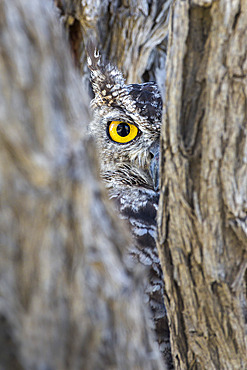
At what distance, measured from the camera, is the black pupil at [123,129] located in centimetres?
220

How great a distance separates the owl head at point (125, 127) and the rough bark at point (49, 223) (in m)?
1.38

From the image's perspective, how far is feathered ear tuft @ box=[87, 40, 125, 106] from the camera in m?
2.20

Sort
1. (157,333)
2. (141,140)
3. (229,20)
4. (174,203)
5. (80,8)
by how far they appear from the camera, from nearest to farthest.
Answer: (229,20) < (174,203) < (157,333) < (141,140) < (80,8)

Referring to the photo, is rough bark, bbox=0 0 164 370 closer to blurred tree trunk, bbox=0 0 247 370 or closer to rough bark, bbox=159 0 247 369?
blurred tree trunk, bbox=0 0 247 370

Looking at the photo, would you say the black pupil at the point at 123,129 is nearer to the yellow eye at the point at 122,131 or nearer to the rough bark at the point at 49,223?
the yellow eye at the point at 122,131

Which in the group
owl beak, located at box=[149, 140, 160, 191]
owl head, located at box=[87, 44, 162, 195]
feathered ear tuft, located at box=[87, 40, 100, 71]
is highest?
feathered ear tuft, located at box=[87, 40, 100, 71]

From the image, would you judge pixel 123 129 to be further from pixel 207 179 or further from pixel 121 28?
pixel 121 28

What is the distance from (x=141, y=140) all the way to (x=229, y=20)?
125 cm

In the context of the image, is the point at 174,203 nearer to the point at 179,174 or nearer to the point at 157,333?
the point at 179,174

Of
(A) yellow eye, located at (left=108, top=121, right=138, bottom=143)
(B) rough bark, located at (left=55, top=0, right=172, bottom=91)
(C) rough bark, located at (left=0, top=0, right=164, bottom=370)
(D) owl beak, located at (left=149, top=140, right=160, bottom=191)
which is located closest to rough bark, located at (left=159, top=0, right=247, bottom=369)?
(C) rough bark, located at (left=0, top=0, right=164, bottom=370)

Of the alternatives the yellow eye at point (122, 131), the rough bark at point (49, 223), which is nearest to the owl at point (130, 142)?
the yellow eye at point (122, 131)

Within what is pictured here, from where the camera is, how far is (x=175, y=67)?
3.18 feet

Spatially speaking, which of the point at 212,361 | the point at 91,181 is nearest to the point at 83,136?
the point at 91,181

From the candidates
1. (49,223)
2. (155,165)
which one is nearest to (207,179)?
(49,223)
